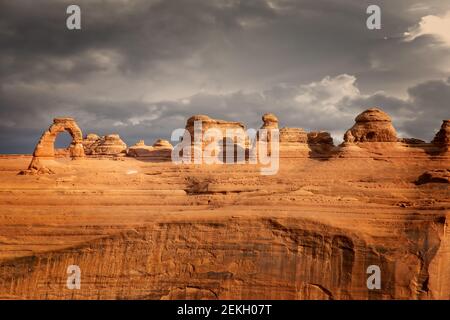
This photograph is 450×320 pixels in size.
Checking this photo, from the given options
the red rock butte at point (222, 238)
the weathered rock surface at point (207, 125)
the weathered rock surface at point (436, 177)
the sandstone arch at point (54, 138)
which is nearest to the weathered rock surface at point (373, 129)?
the red rock butte at point (222, 238)

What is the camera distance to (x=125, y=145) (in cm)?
5503

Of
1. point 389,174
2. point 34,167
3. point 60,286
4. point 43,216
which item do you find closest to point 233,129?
point 389,174

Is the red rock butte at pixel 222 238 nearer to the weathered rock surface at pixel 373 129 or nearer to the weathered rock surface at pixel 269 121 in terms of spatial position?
the weathered rock surface at pixel 373 129

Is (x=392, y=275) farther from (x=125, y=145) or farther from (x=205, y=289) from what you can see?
(x=125, y=145)

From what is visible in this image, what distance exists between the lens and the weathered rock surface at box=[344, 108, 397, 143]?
33.3 meters

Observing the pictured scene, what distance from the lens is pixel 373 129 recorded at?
33531 mm

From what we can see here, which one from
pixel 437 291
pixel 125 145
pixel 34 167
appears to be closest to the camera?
pixel 437 291

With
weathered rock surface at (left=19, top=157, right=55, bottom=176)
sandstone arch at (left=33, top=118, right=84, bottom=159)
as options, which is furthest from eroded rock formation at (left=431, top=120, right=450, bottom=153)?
weathered rock surface at (left=19, top=157, right=55, bottom=176)

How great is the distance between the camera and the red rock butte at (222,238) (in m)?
17.1

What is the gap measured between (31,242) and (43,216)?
1.71m

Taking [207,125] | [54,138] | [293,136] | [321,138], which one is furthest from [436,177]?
[54,138]

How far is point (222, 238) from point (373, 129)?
66.8 feet

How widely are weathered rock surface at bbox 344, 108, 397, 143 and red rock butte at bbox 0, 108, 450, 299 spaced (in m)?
6.92

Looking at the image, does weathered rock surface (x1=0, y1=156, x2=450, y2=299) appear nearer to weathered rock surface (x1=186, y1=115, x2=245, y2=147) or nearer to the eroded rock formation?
the eroded rock formation
